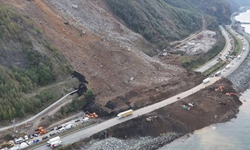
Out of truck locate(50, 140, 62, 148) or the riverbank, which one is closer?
truck locate(50, 140, 62, 148)

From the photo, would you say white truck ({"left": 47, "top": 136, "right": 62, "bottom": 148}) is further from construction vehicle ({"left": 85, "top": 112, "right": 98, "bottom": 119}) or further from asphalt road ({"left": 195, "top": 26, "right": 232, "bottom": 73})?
asphalt road ({"left": 195, "top": 26, "right": 232, "bottom": 73})

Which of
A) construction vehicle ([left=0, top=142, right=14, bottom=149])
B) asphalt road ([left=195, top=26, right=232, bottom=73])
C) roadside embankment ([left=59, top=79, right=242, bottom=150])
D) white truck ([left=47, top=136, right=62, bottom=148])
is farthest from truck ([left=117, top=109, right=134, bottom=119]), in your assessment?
asphalt road ([left=195, top=26, right=232, bottom=73])

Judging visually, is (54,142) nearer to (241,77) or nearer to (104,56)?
(104,56)

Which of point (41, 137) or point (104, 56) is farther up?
point (104, 56)

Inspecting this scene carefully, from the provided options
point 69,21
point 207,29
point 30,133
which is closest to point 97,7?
point 69,21

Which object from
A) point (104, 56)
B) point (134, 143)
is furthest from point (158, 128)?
point (104, 56)
